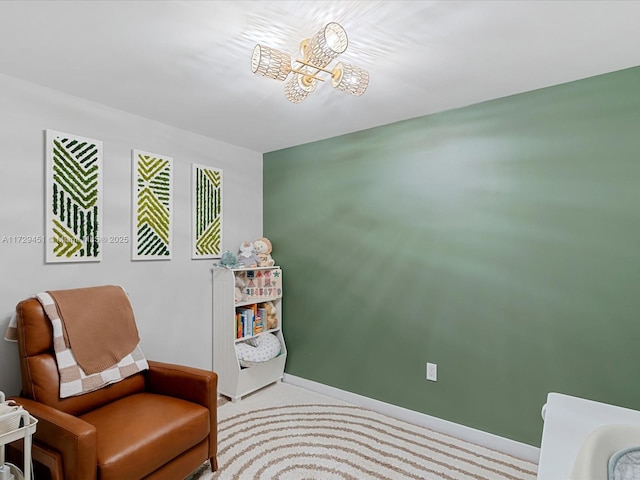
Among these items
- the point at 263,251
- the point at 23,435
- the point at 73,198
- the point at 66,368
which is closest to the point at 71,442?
the point at 23,435

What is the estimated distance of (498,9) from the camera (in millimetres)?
1534

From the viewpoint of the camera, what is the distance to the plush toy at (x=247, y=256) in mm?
3312

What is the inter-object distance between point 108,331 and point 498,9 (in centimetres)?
263

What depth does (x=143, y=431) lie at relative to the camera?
173 cm

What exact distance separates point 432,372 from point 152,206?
249cm

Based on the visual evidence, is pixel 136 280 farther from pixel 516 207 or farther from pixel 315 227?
pixel 516 207

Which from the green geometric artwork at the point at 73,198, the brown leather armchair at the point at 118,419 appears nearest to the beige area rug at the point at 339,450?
the brown leather armchair at the point at 118,419

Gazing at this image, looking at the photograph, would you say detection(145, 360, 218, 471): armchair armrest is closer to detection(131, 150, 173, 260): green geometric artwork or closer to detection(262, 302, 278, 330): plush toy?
detection(131, 150, 173, 260): green geometric artwork

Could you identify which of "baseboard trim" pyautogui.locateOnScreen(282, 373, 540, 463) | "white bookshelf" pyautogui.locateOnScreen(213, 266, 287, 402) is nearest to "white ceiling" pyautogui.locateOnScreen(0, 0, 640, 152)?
"white bookshelf" pyautogui.locateOnScreen(213, 266, 287, 402)

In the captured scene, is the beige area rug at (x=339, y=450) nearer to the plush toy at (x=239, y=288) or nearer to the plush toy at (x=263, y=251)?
the plush toy at (x=239, y=288)

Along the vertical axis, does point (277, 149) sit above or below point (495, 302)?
above

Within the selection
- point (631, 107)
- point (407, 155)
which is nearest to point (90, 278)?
point (407, 155)

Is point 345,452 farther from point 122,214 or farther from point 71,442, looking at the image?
point 122,214

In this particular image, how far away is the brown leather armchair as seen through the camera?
4.96 feet
